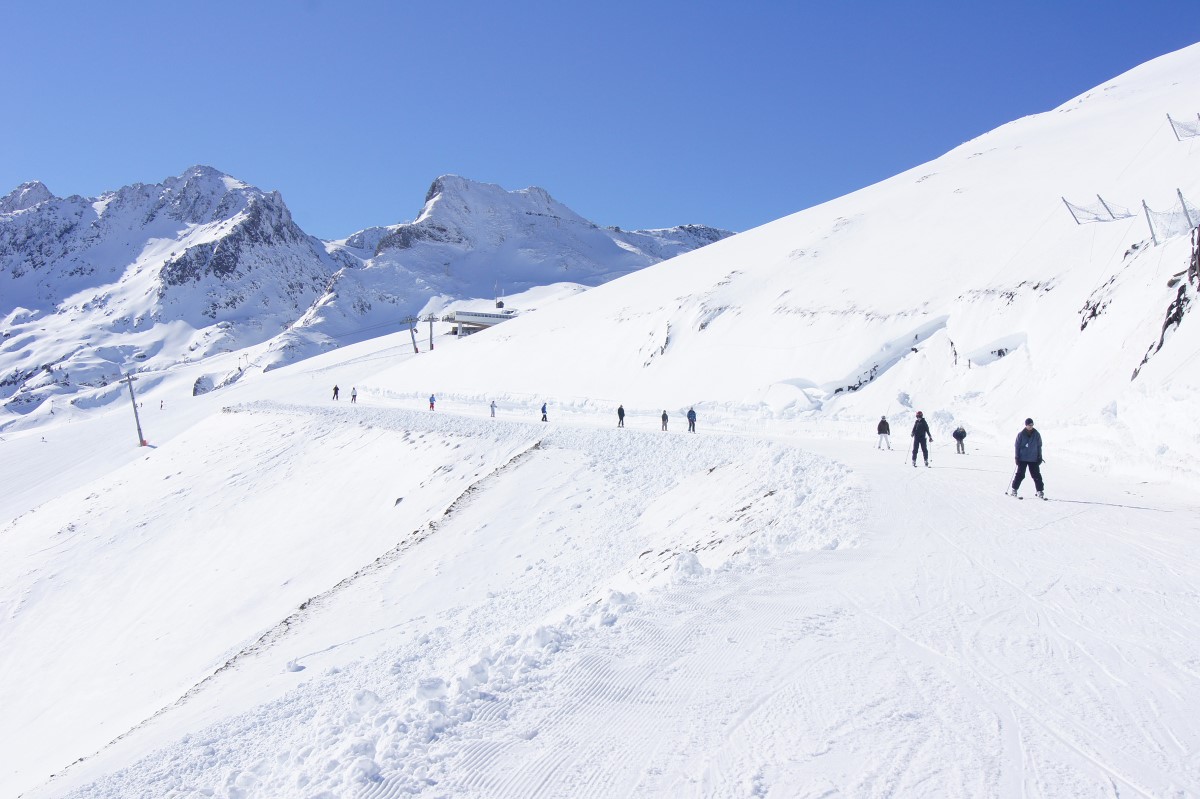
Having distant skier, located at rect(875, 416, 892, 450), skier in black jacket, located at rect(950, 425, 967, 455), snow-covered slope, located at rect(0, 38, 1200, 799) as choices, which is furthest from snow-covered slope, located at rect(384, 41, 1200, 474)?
distant skier, located at rect(875, 416, 892, 450)

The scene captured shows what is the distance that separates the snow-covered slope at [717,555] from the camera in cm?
535

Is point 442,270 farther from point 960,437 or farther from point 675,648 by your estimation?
point 675,648

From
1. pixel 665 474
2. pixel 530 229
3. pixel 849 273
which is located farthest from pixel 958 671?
pixel 530 229

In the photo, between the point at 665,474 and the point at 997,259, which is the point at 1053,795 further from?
the point at 997,259

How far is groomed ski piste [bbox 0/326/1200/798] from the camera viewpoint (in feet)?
16.5

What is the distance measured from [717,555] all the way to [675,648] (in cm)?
531

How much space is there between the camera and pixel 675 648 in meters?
7.00

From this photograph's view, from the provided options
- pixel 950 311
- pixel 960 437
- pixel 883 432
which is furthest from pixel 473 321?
pixel 960 437

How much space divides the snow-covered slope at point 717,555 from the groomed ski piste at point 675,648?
0.05 metres

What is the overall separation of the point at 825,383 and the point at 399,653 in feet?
88.3

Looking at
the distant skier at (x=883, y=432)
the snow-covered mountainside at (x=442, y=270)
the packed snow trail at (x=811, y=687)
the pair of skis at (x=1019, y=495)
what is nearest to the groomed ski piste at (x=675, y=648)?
the packed snow trail at (x=811, y=687)

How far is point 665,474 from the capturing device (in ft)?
71.9

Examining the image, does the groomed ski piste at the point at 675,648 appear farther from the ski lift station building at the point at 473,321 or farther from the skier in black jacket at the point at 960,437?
the ski lift station building at the point at 473,321

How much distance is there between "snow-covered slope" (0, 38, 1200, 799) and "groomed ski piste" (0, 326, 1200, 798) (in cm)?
5
